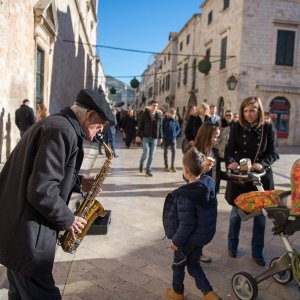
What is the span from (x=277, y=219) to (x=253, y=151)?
4.24 feet

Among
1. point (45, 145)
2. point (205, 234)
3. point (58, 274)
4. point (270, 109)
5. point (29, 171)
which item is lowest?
point (58, 274)

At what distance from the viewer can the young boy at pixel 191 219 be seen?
2641 millimetres

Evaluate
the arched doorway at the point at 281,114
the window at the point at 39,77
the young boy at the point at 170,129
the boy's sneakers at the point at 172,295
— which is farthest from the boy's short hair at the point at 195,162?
the arched doorway at the point at 281,114

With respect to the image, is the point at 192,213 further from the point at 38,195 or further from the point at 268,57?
the point at 268,57

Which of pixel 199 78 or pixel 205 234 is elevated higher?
pixel 199 78

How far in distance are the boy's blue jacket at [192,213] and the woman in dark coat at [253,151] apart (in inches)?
40.5

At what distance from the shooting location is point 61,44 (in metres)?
14.0

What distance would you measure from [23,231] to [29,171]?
329 millimetres

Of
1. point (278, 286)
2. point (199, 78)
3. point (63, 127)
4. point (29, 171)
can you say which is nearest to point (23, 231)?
point (29, 171)

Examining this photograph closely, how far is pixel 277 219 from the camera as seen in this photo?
103 inches

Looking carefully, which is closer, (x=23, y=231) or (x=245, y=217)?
(x=23, y=231)

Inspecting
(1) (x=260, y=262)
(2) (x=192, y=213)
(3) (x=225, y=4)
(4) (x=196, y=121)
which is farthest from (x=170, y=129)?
(3) (x=225, y=4)

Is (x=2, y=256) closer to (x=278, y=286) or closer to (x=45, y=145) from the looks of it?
(x=45, y=145)

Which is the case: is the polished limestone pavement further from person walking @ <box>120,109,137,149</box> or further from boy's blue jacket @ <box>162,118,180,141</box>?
person walking @ <box>120,109,137,149</box>
